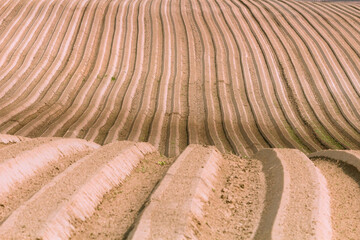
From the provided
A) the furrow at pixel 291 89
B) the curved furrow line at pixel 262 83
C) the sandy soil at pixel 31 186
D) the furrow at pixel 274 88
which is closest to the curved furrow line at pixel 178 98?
the curved furrow line at pixel 262 83

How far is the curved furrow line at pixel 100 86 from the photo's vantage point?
7388 millimetres

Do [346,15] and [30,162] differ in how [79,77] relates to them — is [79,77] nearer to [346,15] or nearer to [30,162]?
[30,162]

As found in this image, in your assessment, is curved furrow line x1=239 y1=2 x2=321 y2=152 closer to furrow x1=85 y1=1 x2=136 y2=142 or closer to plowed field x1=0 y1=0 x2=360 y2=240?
plowed field x1=0 y1=0 x2=360 y2=240

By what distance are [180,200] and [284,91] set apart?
689 centimetres

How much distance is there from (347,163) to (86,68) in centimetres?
691

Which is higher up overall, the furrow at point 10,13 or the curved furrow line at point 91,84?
the furrow at point 10,13

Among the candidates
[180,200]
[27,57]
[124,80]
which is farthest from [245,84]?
[180,200]

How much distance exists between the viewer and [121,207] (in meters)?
2.77

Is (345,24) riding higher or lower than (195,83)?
lower

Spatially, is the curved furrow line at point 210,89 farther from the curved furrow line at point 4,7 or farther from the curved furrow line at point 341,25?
the curved furrow line at point 4,7

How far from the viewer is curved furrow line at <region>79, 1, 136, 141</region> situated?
7.33m

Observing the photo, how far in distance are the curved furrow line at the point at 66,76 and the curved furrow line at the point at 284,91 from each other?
395 cm

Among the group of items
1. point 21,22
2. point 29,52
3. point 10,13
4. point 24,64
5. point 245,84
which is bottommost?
point 245,84

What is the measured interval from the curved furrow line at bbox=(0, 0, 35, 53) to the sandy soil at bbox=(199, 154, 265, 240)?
26.2ft
